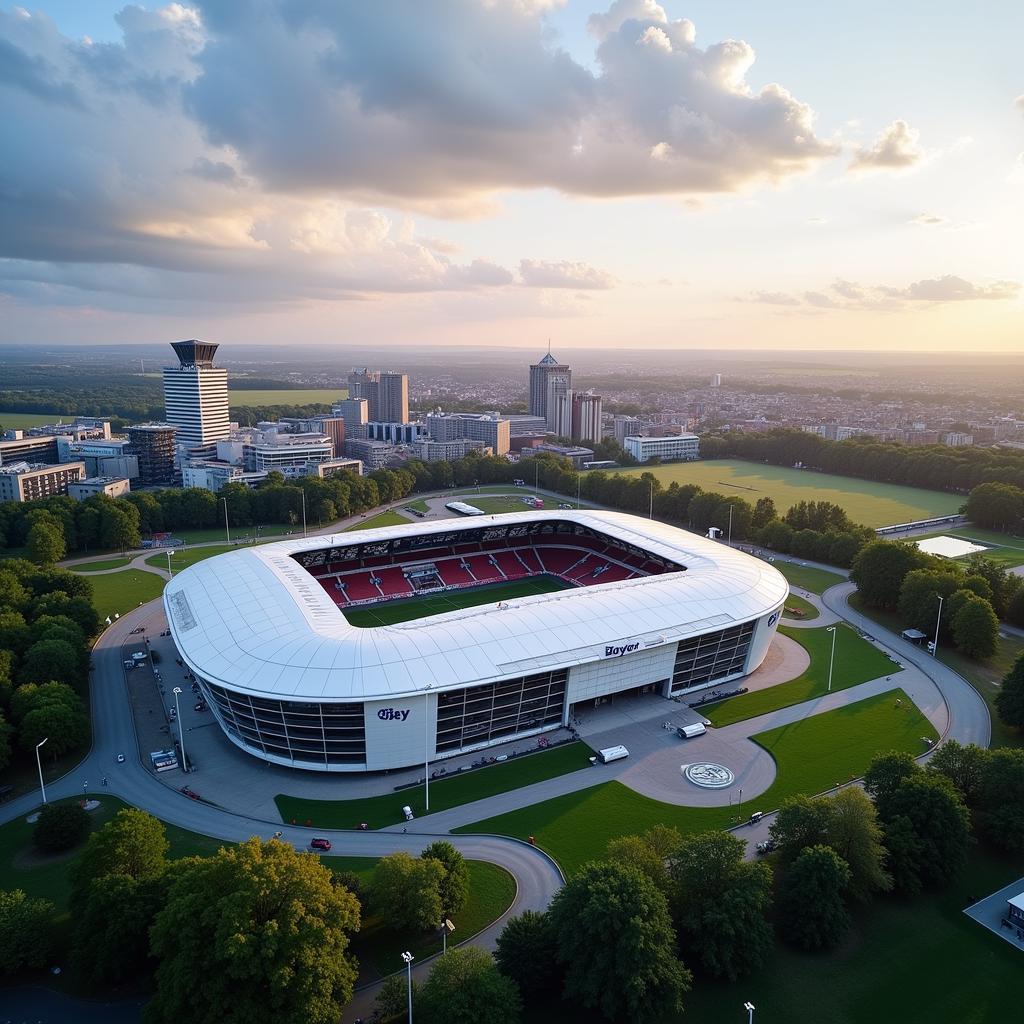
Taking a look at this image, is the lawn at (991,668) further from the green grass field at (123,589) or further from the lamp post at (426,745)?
the green grass field at (123,589)

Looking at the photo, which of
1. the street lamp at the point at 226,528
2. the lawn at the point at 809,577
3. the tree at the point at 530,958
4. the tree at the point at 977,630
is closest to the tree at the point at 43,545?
the street lamp at the point at 226,528

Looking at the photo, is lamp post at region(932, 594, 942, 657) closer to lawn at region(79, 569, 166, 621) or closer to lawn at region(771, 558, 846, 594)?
lawn at region(771, 558, 846, 594)

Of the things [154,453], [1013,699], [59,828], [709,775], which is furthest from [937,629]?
[154,453]

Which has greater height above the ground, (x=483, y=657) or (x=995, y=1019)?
(x=483, y=657)

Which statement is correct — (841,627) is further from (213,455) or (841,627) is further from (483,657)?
(213,455)

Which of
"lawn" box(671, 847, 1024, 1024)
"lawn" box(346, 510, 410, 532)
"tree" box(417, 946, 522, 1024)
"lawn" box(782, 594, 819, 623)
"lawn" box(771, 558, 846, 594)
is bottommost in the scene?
"lawn" box(346, 510, 410, 532)

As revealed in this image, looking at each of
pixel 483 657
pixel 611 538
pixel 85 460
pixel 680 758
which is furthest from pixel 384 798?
pixel 85 460

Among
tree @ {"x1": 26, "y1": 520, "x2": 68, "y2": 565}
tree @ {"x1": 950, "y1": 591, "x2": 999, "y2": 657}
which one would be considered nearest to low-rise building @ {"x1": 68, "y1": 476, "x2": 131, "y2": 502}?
tree @ {"x1": 26, "y1": 520, "x2": 68, "y2": 565}
